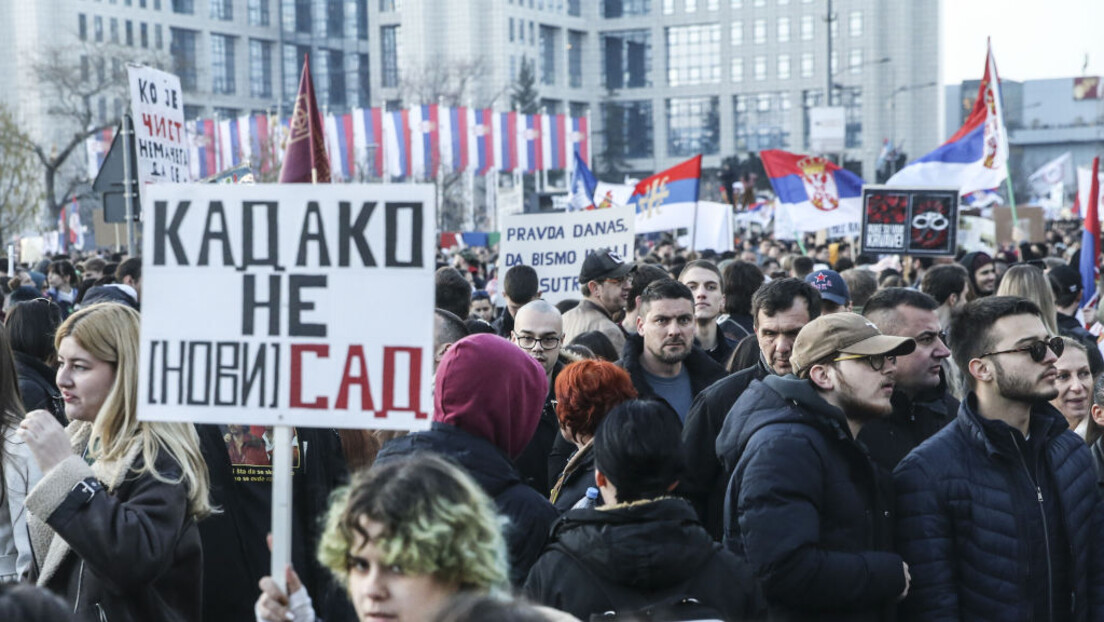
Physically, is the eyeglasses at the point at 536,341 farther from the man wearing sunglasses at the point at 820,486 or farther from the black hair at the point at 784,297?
the man wearing sunglasses at the point at 820,486

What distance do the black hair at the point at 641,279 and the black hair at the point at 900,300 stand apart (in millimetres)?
2677

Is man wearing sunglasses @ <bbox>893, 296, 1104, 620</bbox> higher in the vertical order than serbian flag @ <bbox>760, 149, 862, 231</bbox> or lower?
lower

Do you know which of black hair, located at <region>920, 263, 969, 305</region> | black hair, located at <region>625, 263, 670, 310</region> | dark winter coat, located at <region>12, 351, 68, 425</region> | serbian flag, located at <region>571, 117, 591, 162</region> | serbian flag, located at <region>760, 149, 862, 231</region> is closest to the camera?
dark winter coat, located at <region>12, 351, 68, 425</region>

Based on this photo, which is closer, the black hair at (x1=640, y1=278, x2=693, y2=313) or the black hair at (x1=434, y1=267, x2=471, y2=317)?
the black hair at (x1=640, y1=278, x2=693, y2=313)

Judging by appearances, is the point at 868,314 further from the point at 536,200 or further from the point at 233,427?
the point at 536,200

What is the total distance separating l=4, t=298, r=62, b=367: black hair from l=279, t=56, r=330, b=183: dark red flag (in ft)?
4.23

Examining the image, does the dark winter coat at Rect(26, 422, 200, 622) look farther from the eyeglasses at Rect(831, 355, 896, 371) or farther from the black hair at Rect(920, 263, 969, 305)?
the black hair at Rect(920, 263, 969, 305)

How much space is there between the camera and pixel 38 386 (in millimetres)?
6012

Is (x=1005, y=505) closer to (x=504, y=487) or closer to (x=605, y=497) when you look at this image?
(x=605, y=497)

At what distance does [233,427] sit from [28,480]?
687 millimetres

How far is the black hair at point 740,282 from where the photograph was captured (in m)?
8.75

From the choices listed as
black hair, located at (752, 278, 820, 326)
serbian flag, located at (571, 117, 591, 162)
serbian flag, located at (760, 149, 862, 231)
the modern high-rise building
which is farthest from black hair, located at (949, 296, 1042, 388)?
the modern high-rise building

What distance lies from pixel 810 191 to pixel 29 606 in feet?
53.4

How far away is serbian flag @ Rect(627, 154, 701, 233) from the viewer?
15609 mm
